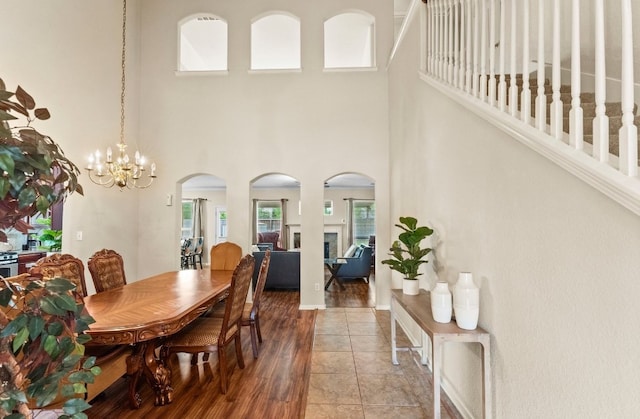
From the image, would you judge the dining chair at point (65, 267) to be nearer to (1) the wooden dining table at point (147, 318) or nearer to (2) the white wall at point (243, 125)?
(1) the wooden dining table at point (147, 318)

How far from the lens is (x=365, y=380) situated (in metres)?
2.62

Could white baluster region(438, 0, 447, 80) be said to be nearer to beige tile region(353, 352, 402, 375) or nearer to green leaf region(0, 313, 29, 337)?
beige tile region(353, 352, 402, 375)

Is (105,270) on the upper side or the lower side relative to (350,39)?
lower

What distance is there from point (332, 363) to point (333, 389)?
1.47 feet

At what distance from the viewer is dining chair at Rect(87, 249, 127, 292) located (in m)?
2.89

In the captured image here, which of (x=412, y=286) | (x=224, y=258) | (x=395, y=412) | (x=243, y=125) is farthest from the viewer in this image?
(x=243, y=125)

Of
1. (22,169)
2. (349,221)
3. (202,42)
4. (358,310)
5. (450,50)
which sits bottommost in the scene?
(358,310)

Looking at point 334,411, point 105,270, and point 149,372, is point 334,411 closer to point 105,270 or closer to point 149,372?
point 149,372

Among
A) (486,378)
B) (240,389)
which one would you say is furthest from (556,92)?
(240,389)

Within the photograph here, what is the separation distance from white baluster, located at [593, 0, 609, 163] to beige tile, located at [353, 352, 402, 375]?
233 centimetres

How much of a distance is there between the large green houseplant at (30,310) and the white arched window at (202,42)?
17.0 ft

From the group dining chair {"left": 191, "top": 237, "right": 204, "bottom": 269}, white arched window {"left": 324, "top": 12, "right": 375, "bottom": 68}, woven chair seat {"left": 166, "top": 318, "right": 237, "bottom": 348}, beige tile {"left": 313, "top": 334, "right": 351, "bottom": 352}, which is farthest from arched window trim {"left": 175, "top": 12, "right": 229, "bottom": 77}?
dining chair {"left": 191, "top": 237, "right": 204, "bottom": 269}

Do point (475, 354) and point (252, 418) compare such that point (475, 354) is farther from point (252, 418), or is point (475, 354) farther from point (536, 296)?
point (252, 418)

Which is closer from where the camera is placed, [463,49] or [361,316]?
[463,49]
